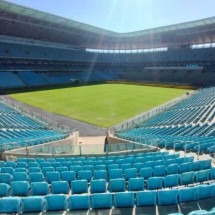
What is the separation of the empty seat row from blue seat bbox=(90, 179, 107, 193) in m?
0.86

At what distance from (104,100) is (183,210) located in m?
36.5

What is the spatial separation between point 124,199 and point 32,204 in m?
2.51

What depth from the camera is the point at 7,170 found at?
998 centimetres

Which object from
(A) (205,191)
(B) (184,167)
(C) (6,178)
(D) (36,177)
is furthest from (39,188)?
(B) (184,167)

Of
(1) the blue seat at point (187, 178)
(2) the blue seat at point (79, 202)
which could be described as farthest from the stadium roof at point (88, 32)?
(1) the blue seat at point (187, 178)

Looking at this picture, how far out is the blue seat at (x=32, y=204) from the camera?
721 centimetres

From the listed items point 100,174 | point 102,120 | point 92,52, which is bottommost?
point 100,174

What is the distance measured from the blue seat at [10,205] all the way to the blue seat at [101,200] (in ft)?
6.61

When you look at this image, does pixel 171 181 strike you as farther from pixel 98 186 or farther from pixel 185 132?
pixel 185 132

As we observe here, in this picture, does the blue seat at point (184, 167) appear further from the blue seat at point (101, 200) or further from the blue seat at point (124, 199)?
the blue seat at point (101, 200)

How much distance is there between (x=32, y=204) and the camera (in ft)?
23.9

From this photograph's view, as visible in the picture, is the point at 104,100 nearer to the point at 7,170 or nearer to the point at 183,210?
the point at 7,170

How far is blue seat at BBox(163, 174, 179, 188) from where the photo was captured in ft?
27.0

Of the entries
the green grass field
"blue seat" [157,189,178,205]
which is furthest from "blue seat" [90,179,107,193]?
the green grass field
